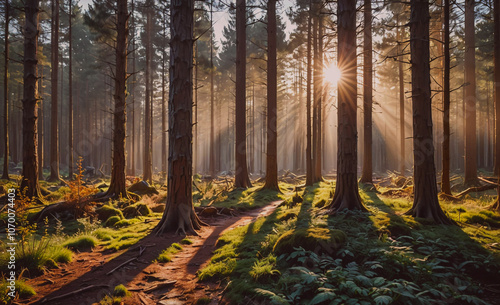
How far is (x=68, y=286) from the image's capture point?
12.3 feet

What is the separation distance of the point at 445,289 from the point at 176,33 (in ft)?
23.8

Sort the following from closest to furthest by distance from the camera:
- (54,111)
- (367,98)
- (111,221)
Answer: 1. (111,221)
2. (367,98)
3. (54,111)

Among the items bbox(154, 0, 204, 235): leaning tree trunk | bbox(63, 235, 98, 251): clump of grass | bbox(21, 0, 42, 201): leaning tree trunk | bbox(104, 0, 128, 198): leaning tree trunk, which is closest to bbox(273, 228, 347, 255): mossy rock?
bbox(154, 0, 204, 235): leaning tree trunk

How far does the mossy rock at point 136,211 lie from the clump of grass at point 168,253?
384cm

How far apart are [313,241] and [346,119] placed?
453cm

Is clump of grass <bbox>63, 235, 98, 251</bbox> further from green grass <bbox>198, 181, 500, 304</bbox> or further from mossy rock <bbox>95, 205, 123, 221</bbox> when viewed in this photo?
green grass <bbox>198, 181, 500, 304</bbox>

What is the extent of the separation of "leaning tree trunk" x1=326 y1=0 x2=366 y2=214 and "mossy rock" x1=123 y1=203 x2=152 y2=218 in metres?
6.04

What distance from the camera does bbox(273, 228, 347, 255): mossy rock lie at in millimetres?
3967

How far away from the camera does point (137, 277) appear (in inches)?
161

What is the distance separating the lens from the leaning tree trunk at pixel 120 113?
34.5 feet

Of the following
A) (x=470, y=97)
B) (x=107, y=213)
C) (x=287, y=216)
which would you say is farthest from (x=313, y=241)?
(x=470, y=97)

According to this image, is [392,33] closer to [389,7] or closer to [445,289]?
[389,7]

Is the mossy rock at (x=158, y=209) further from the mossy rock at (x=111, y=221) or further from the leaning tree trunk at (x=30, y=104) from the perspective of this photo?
the leaning tree trunk at (x=30, y=104)

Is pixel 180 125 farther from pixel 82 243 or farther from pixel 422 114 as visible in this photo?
pixel 422 114
